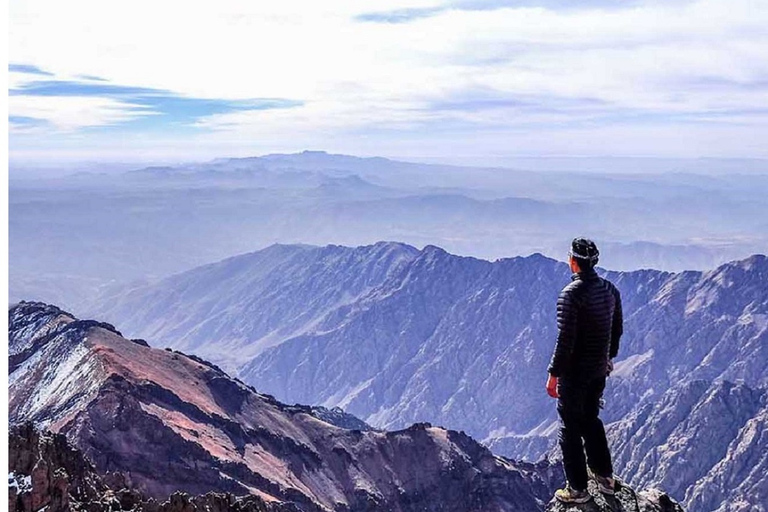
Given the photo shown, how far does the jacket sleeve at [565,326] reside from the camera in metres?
10.1

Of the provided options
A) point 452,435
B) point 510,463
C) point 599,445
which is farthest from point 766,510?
point 599,445

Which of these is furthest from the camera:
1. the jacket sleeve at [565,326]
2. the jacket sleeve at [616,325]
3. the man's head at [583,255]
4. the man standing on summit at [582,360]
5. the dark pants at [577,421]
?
the jacket sleeve at [616,325]

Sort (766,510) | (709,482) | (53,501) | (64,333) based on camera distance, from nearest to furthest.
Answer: (53,501) → (64,333) → (766,510) → (709,482)

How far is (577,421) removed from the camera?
10.8 m

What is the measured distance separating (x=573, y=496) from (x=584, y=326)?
2220 mm

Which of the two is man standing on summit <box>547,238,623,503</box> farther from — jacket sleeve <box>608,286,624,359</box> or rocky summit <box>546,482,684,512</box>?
rocky summit <box>546,482,684,512</box>

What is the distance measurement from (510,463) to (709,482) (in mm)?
52779

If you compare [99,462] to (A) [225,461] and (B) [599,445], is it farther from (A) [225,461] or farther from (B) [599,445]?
(B) [599,445]

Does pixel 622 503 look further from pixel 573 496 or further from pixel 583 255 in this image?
pixel 583 255

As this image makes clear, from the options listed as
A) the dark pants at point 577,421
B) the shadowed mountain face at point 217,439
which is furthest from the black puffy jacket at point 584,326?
the shadowed mountain face at point 217,439

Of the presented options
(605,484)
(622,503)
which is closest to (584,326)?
(605,484)

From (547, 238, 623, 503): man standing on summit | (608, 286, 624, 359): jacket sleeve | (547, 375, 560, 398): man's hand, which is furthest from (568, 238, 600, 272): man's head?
(547, 375, 560, 398): man's hand

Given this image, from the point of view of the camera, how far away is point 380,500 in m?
73.6

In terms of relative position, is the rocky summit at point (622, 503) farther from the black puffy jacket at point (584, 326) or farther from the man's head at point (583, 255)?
the man's head at point (583, 255)
